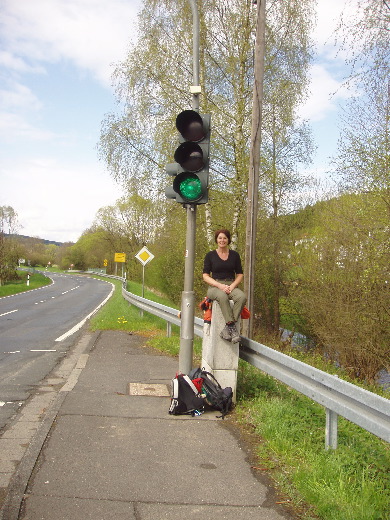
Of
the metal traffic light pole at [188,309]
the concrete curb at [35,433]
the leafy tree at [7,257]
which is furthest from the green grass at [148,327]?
the leafy tree at [7,257]

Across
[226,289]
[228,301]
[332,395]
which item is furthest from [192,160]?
[332,395]

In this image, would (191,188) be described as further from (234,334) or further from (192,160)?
(234,334)

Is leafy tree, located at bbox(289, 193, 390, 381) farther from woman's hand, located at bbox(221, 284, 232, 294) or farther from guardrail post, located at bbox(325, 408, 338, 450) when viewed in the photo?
guardrail post, located at bbox(325, 408, 338, 450)

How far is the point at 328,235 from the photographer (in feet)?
46.9

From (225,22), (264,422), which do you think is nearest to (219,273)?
(264,422)

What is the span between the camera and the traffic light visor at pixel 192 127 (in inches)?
273

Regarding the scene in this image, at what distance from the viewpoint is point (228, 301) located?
631 centimetres

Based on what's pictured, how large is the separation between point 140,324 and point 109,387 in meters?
7.59

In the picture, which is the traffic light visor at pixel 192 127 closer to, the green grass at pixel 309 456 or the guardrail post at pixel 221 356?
the guardrail post at pixel 221 356

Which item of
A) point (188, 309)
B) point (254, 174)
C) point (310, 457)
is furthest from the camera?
point (254, 174)

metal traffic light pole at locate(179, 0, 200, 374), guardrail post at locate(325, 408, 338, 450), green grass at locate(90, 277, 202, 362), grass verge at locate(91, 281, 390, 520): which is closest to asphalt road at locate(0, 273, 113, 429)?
green grass at locate(90, 277, 202, 362)

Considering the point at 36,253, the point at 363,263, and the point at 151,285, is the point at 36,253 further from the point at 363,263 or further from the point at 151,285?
the point at 363,263

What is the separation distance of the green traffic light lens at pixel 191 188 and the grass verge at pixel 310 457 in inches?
95.9

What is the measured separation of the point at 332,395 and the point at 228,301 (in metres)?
1.96
